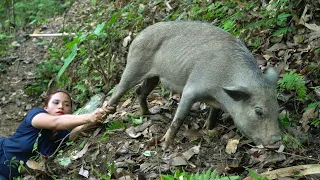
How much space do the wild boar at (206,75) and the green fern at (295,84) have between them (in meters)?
0.40

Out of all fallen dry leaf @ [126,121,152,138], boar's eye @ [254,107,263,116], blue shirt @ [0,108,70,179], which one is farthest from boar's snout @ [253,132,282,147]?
blue shirt @ [0,108,70,179]

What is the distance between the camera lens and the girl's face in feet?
22.5

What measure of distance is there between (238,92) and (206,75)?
582 millimetres

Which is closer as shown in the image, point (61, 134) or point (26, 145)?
point (26, 145)

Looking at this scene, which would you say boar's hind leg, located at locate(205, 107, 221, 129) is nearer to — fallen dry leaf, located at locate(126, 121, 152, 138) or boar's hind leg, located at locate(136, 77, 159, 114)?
fallen dry leaf, located at locate(126, 121, 152, 138)

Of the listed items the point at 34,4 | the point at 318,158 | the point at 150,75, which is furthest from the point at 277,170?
the point at 34,4

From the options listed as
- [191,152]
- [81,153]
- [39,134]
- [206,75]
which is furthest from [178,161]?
[39,134]

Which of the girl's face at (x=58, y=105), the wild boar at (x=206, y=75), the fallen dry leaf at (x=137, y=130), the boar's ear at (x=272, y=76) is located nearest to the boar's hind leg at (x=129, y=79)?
the wild boar at (x=206, y=75)

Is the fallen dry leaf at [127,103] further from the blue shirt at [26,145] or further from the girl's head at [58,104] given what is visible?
the blue shirt at [26,145]

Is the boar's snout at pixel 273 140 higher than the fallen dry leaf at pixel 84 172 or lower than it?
higher

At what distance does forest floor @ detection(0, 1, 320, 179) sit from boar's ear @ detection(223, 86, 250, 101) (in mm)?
558

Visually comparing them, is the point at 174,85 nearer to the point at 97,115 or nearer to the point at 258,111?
the point at 97,115

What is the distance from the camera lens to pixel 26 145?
6.48 metres

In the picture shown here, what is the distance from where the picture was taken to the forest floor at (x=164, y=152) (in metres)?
4.51
